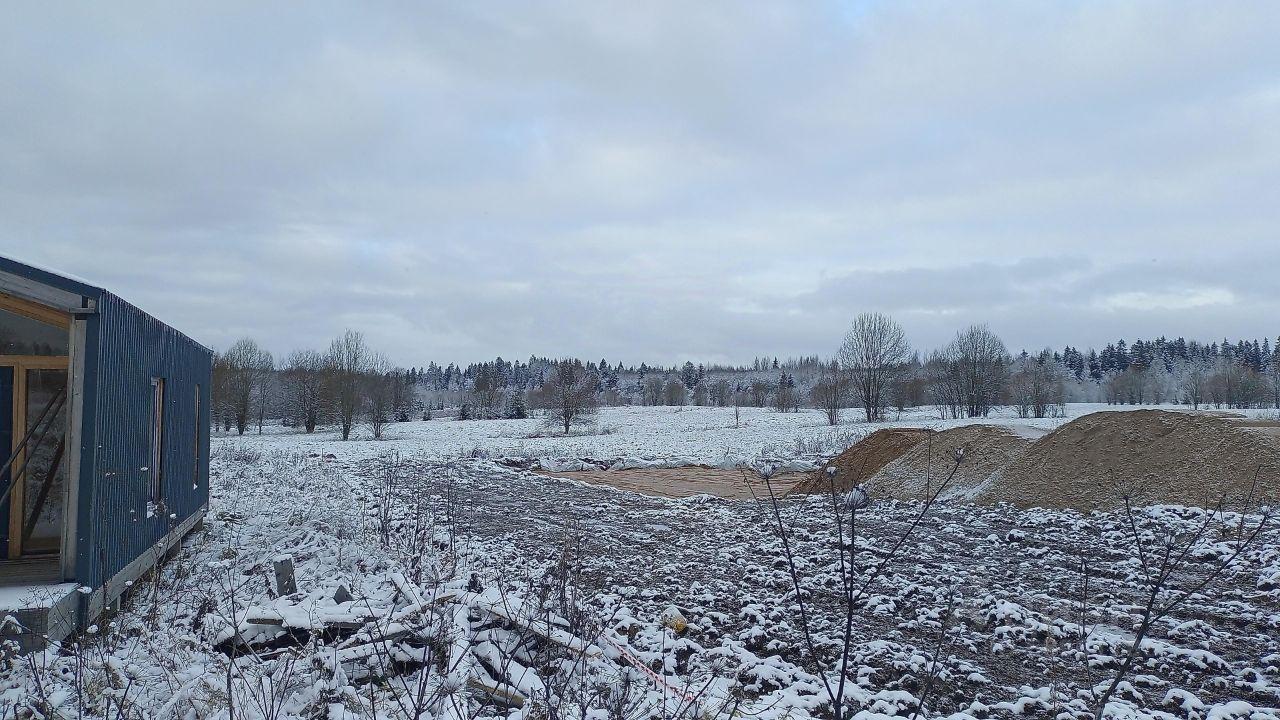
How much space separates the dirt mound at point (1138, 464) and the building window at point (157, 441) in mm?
11699

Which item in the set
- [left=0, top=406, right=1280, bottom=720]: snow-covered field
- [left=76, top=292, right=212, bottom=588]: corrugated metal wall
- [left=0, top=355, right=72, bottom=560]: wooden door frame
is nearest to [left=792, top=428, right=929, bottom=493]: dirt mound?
[left=0, top=406, right=1280, bottom=720]: snow-covered field

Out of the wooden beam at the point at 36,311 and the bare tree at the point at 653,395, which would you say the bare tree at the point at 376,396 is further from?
the bare tree at the point at 653,395

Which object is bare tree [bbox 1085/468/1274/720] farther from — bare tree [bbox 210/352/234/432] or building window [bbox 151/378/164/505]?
bare tree [bbox 210/352/234/432]

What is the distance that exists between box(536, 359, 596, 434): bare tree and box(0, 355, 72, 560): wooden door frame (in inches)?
1115

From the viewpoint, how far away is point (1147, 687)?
4.36 meters

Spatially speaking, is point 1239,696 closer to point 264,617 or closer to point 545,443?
point 264,617

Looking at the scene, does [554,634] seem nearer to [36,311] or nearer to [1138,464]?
[36,311]

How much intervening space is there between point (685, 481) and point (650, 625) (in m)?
11.4

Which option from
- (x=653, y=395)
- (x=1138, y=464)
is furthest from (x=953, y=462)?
(x=653, y=395)

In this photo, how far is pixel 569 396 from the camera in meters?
36.5

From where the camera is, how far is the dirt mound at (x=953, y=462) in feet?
40.9

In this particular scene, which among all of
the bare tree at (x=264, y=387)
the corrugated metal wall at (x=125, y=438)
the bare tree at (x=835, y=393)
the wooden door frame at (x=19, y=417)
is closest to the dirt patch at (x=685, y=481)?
the corrugated metal wall at (x=125, y=438)

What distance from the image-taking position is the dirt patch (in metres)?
14.9

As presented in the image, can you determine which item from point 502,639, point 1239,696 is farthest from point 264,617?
point 1239,696
